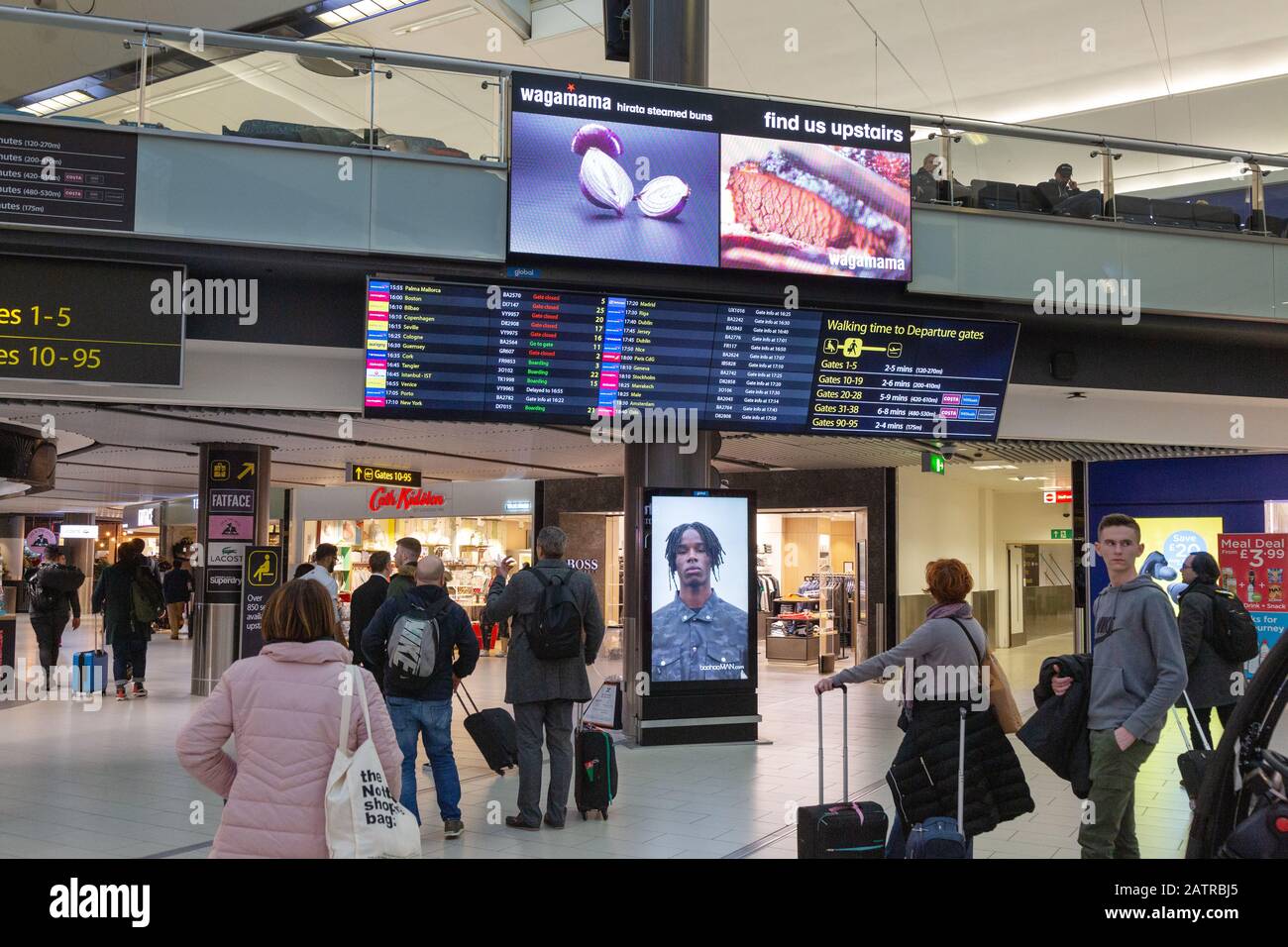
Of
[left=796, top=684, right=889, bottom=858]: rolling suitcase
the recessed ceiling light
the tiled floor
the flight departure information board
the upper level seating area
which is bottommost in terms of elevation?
the tiled floor

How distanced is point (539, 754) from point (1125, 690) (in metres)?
3.28

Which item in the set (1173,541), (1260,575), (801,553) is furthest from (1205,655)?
(801,553)

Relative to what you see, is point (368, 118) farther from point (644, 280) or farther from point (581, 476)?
point (581, 476)

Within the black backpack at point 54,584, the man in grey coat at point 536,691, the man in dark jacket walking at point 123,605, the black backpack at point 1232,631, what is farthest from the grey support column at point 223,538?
the black backpack at point 1232,631

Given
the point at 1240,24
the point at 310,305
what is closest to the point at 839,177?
the point at 310,305

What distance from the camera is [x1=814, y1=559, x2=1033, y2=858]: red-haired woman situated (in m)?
4.22

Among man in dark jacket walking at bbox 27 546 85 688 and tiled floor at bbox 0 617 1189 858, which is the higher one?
man in dark jacket walking at bbox 27 546 85 688

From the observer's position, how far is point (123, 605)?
1175 cm

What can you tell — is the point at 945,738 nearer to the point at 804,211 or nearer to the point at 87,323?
the point at 804,211

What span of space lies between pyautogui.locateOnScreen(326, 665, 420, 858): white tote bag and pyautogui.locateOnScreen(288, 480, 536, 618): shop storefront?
52.8 feet

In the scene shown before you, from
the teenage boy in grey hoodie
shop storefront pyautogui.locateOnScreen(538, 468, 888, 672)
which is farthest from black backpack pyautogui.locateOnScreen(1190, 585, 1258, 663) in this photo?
shop storefront pyautogui.locateOnScreen(538, 468, 888, 672)

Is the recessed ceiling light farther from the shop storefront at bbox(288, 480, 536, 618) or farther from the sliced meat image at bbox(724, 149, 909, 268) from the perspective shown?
the sliced meat image at bbox(724, 149, 909, 268)

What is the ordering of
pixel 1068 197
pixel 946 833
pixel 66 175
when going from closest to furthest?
pixel 946 833
pixel 66 175
pixel 1068 197

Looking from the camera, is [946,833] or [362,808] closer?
[362,808]
